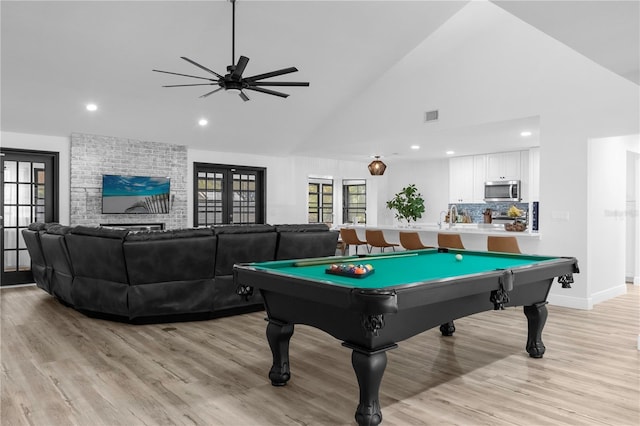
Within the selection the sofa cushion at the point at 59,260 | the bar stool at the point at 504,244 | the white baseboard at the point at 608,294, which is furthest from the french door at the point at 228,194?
the white baseboard at the point at 608,294

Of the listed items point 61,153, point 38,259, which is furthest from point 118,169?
point 38,259

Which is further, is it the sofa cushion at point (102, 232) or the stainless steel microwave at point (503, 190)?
the stainless steel microwave at point (503, 190)

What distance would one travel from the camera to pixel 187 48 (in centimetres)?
625

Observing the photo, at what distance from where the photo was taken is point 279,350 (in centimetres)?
312

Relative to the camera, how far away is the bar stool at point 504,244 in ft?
19.8

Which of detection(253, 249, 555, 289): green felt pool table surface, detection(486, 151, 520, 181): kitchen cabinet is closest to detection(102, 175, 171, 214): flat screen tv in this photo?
detection(253, 249, 555, 289): green felt pool table surface

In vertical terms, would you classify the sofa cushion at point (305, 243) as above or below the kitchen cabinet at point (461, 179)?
below

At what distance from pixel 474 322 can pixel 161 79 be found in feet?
18.3

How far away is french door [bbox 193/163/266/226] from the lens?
30.9ft

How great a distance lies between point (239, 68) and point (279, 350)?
2.83 meters

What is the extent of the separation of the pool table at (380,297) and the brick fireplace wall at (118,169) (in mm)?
5829

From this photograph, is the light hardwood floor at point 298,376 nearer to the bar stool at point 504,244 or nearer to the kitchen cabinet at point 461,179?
the bar stool at point 504,244

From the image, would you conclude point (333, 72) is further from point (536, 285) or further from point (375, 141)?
point (536, 285)

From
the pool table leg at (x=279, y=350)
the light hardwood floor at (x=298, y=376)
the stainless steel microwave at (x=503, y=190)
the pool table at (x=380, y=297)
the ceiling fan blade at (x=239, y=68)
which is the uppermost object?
the ceiling fan blade at (x=239, y=68)
